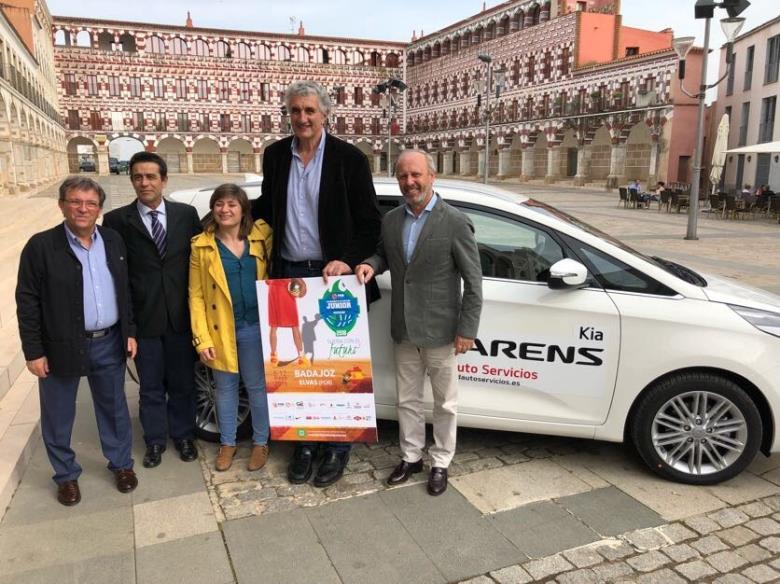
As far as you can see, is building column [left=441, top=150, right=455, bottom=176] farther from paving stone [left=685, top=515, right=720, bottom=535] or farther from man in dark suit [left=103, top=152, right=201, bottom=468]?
paving stone [left=685, top=515, right=720, bottom=535]

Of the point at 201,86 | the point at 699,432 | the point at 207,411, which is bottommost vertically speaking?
the point at 207,411

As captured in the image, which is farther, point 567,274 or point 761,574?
point 567,274

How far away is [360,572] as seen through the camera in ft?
9.36

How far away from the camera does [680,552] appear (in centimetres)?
302

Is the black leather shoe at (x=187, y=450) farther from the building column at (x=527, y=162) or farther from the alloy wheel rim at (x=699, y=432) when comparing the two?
the building column at (x=527, y=162)

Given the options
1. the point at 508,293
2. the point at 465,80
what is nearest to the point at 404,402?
the point at 508,293

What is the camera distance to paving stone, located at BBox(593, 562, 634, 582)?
2830 millimetres

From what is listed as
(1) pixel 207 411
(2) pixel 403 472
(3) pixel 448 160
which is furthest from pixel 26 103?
(3) pixel 448 160

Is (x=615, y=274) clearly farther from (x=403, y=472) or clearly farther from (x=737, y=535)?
(x=403, y=472)

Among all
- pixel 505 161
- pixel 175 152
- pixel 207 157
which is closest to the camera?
pixel 505 161

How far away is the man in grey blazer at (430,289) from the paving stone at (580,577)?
879mm

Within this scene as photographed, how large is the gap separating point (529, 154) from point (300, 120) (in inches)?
1923

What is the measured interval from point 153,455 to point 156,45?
224ft

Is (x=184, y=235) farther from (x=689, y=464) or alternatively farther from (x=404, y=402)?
(x=689, y=464)
